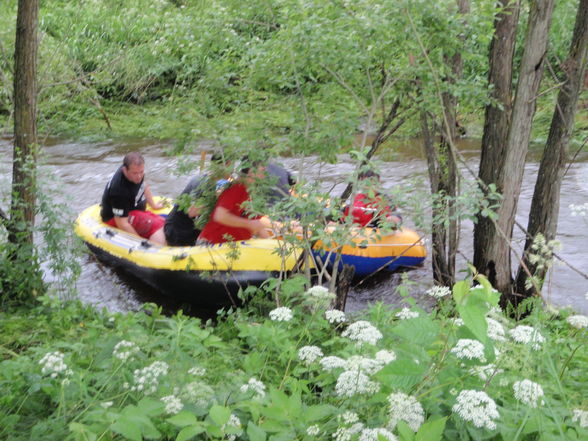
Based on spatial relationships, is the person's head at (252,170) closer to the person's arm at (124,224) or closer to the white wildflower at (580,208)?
the white wildflower at (580,208)

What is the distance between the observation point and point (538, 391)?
1625 mm

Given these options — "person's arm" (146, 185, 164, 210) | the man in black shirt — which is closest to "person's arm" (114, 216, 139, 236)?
the man in black shirt

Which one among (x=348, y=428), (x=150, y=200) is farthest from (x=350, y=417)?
(x=150, y=200)

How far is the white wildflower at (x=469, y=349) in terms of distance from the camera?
1664 mm

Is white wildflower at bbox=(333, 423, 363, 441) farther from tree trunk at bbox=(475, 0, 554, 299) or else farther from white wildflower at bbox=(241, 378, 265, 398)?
tree trunk at bbox=(475, 0, 554, 299)

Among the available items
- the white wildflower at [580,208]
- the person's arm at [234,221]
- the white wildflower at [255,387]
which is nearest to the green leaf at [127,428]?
the white wildflower at [255,387]

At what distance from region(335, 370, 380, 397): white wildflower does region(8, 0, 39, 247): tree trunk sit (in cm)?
328

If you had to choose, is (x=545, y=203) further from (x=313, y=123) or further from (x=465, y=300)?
(x=465, y=300)

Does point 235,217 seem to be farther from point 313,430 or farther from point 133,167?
point 313,430

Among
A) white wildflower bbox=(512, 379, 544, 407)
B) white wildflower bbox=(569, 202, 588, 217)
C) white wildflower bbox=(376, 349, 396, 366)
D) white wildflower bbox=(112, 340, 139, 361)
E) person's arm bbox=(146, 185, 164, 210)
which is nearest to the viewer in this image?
white wildflower bbox=(512, 379, 544, 407)

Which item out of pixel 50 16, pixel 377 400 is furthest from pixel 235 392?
pixel 50 16

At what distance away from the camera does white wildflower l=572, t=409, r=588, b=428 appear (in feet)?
5.36

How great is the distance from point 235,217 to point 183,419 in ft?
10.4

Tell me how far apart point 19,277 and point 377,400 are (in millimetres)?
3450
